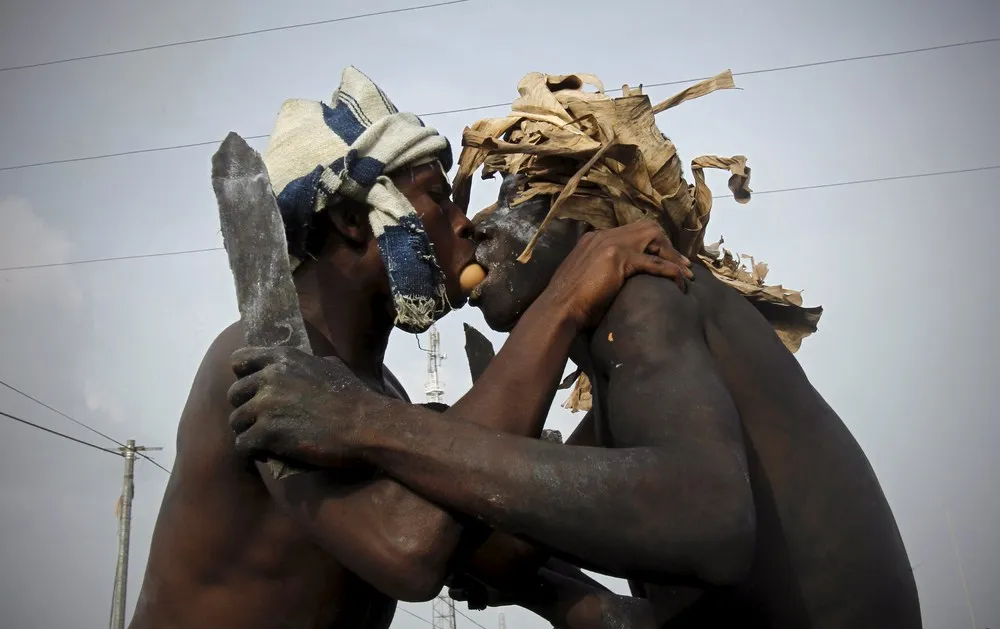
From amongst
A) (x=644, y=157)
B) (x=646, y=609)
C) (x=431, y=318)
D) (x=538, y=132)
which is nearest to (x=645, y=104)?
(x=644, y=157)

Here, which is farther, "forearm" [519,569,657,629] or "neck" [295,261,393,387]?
"forearm" [519,569,657,629]

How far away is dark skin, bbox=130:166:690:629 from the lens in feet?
6.73

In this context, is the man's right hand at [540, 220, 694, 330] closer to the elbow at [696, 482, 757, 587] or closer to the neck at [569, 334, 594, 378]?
the neck at [569, 334, 594, 378]

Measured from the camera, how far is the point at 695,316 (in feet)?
7.98

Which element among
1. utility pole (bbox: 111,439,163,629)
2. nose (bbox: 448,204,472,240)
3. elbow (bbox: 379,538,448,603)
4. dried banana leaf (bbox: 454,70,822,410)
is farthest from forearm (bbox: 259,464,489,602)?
utility pole (bbox: 111,439,163,629)

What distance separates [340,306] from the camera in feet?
9.36

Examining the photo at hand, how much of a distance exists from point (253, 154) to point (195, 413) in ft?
2.55

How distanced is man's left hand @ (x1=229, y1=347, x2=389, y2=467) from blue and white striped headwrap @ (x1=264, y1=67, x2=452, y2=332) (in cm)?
61

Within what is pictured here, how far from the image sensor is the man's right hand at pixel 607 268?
7.90 ft

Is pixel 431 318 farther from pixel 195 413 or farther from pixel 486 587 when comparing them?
pixel 486 587

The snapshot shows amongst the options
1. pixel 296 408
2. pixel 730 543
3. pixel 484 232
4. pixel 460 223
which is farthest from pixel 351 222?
pixel 730 543

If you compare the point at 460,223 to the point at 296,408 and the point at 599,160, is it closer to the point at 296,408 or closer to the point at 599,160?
the point at 599,160

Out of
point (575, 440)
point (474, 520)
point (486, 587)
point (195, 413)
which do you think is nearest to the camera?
point (474, 520)

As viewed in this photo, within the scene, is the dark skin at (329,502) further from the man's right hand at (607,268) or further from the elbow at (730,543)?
the elbow at (730,543)
